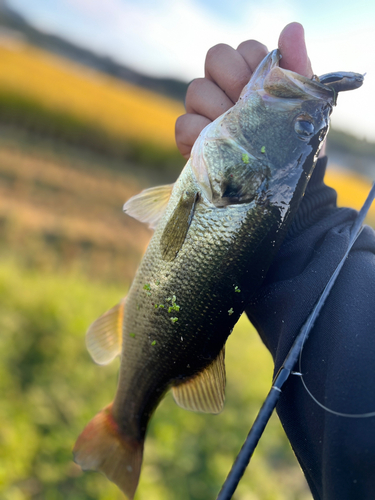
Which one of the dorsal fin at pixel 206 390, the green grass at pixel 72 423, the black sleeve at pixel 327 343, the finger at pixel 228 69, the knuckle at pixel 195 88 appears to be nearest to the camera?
the black sleeve at pixel 327 343

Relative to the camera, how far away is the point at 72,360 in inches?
154

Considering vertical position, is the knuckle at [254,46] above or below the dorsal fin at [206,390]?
above

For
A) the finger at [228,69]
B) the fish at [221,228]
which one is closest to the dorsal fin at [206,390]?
the fish at [221,228]

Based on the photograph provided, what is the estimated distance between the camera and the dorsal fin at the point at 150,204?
6.05 ft

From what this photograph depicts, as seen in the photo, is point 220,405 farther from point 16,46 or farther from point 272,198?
point 16,46

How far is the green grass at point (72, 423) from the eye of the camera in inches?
121

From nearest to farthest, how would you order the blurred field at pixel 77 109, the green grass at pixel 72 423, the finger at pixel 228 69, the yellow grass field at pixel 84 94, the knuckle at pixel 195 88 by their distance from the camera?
the finger at pixel 228 69 → the knuckle at pixel 195 88 → the green grass at pixel 72 423 → the blurred field at pixel 77 109 → the yellow grass field at pixel 84 94

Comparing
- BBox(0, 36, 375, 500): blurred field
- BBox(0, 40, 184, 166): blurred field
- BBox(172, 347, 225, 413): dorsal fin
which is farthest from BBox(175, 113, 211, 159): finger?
BBox(0, 40, 184, 166): blurred field

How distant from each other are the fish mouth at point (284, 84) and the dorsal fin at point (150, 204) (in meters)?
0.65

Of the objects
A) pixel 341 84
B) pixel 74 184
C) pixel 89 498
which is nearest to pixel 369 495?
pixel 341 84

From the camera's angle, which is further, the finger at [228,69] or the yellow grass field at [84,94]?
the yellow grass field at [84,94]

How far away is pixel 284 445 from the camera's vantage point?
15.4 feet

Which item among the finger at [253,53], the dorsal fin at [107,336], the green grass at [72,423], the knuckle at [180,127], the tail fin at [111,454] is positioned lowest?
the green grass at [72,423]

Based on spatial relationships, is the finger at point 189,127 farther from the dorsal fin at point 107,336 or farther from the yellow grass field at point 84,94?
the yellow grass field at point 84,94
